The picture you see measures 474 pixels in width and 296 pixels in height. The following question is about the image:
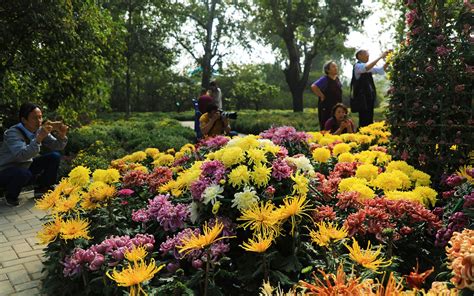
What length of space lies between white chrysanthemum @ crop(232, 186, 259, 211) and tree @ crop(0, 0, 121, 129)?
16.1ft

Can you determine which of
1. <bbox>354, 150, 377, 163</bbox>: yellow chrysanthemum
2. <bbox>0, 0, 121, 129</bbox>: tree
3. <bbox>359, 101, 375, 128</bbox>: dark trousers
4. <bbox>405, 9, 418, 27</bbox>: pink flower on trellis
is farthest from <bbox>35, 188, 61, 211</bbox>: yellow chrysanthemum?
<bbox>359, 101, 375, 128</bbox>: dark trousers

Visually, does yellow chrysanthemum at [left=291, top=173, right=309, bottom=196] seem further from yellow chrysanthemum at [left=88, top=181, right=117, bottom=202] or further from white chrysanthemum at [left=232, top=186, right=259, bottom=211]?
yellow chrysanthemum at [left=88, top=181, right=117, bottom=202]

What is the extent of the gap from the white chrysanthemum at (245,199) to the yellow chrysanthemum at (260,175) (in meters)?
0.11

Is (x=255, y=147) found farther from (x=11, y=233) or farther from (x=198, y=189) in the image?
(x=11, y=233)

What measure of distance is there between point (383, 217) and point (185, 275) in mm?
1094

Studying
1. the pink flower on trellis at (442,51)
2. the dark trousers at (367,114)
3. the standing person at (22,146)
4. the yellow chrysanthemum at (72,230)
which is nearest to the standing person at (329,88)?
the dark trousers at (367,114)

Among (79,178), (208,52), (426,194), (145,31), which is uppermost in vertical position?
(145,31)

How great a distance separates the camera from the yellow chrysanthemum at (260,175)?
2.34 metres

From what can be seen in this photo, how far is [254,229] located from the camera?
2.27 meters

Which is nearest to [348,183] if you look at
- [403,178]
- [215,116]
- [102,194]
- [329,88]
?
[403,178]

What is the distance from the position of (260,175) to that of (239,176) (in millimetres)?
122

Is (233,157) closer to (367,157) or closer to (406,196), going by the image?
(406,196)

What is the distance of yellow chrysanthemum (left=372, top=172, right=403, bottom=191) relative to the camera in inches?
103

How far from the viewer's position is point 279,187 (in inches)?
97.1
